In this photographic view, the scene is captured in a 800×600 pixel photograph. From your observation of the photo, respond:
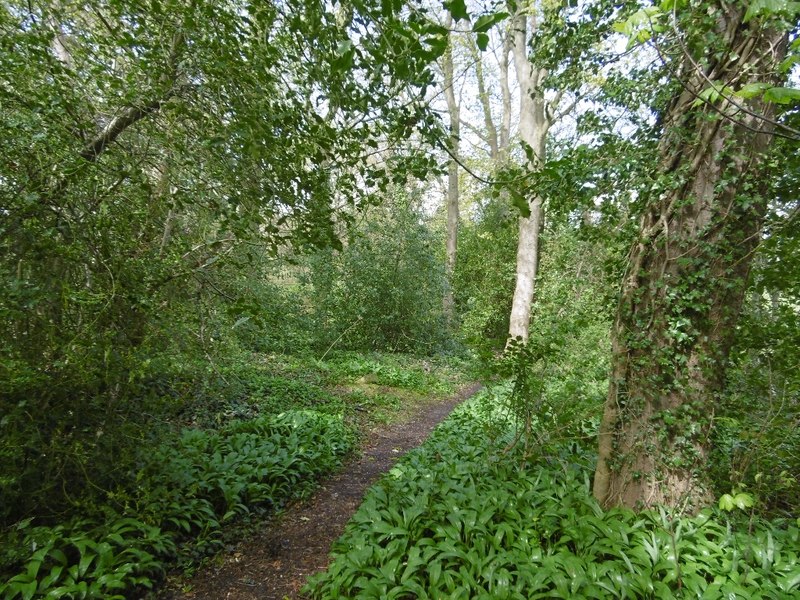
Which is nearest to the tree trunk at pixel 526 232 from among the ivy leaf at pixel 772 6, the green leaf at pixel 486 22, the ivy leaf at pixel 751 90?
the green leaf at pixel 486 22

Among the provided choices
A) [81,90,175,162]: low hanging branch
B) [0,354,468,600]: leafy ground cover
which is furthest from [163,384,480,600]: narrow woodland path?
[81,90,175,162]: low hanging branch

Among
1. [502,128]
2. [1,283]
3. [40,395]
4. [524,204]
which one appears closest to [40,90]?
[1,283]

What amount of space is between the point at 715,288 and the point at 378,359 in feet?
29.3

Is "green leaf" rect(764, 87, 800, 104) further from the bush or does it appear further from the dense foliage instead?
the bush

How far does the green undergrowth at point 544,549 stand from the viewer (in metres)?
2.82

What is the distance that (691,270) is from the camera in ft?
11.3

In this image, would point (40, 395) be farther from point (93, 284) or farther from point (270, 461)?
point (270, 461)

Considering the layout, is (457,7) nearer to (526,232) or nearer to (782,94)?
(782,94)

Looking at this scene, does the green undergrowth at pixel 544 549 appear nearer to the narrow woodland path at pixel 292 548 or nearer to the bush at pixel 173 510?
the narrow woodland path at pixel 292 548

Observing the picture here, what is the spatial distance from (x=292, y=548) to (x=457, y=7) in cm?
428

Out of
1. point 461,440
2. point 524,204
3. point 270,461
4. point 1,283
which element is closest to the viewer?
point 524,204

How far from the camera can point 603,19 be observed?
160 inches

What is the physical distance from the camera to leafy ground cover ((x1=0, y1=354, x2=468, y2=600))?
2.88 metres

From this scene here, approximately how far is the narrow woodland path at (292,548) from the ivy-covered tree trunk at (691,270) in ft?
8.89
